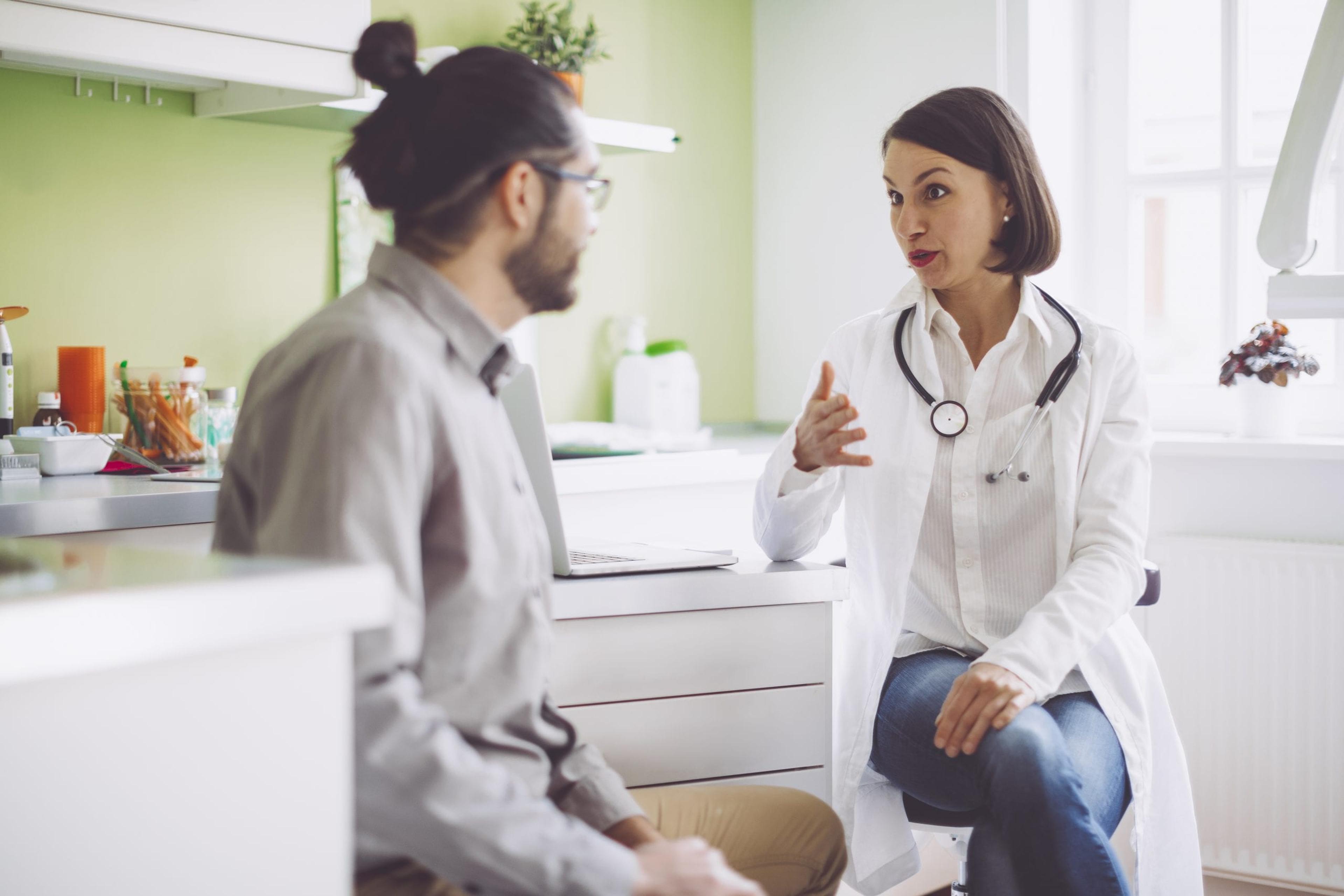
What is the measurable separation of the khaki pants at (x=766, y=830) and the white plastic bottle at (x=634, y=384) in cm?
173

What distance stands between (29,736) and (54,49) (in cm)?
161

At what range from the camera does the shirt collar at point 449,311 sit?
1021mm

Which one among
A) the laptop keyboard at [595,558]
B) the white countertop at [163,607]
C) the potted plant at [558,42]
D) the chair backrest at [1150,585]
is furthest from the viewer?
the potted plant at [558,42]

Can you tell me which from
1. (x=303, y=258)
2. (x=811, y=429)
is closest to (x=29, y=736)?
(x=811, y=429)

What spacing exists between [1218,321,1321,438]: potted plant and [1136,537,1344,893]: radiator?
0.60ft

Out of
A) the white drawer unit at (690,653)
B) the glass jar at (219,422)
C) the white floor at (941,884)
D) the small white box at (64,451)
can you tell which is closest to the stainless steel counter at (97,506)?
the small white box at (64,451)

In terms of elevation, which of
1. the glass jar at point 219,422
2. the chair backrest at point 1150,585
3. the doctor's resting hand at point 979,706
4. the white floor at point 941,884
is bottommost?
the white floor at point 941,884

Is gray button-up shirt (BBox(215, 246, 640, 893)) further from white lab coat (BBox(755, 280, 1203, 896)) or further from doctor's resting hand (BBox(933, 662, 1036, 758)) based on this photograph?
white lab coat (BBox(755, 280, 1203, 896))

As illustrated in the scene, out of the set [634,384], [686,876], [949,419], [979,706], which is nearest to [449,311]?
[686,876]

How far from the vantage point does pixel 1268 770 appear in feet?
8.48

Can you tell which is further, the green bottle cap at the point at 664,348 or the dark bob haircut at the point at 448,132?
the green bottle cap at the point at 664,348

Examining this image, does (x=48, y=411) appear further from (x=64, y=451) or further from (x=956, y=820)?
(x=956, y=820)

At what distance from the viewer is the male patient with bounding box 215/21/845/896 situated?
848 mm

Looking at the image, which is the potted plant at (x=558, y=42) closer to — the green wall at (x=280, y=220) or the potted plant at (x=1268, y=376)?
the green wall at (x=280, y=220)
